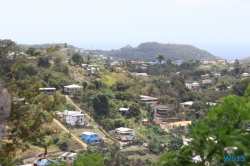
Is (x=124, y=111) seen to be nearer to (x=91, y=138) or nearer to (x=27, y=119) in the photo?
(x=91, y=138)

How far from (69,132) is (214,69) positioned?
86.1 ft

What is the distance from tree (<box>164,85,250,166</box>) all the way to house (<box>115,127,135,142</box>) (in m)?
15.4

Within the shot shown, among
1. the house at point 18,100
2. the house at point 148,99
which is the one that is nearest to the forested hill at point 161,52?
the house at point 148,99

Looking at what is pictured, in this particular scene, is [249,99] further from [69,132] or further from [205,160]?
[69,132]

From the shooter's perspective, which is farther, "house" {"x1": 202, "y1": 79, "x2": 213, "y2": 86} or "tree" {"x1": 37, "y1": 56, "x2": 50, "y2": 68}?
"house" {"x1": 202, "y1": 79, "x2": 213, "y2": 86}

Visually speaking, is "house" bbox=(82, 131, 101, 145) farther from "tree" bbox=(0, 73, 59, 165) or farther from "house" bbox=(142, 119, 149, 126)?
"tree" bbox=(0, 73, 59, 165)

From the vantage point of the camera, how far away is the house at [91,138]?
15655 millimetres

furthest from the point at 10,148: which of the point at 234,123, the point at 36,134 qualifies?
the point at 234,123

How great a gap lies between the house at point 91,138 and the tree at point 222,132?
14.2 meters

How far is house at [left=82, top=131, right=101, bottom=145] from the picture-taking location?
15655 millimetres

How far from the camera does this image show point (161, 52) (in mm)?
83500

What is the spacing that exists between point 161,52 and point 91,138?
227 ft

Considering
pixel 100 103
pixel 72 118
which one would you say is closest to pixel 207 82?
pixel 100 103

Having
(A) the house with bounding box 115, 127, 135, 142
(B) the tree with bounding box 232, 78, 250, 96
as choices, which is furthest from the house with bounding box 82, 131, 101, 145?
(B) the tree with bounding box 232, 78, 250, 96
